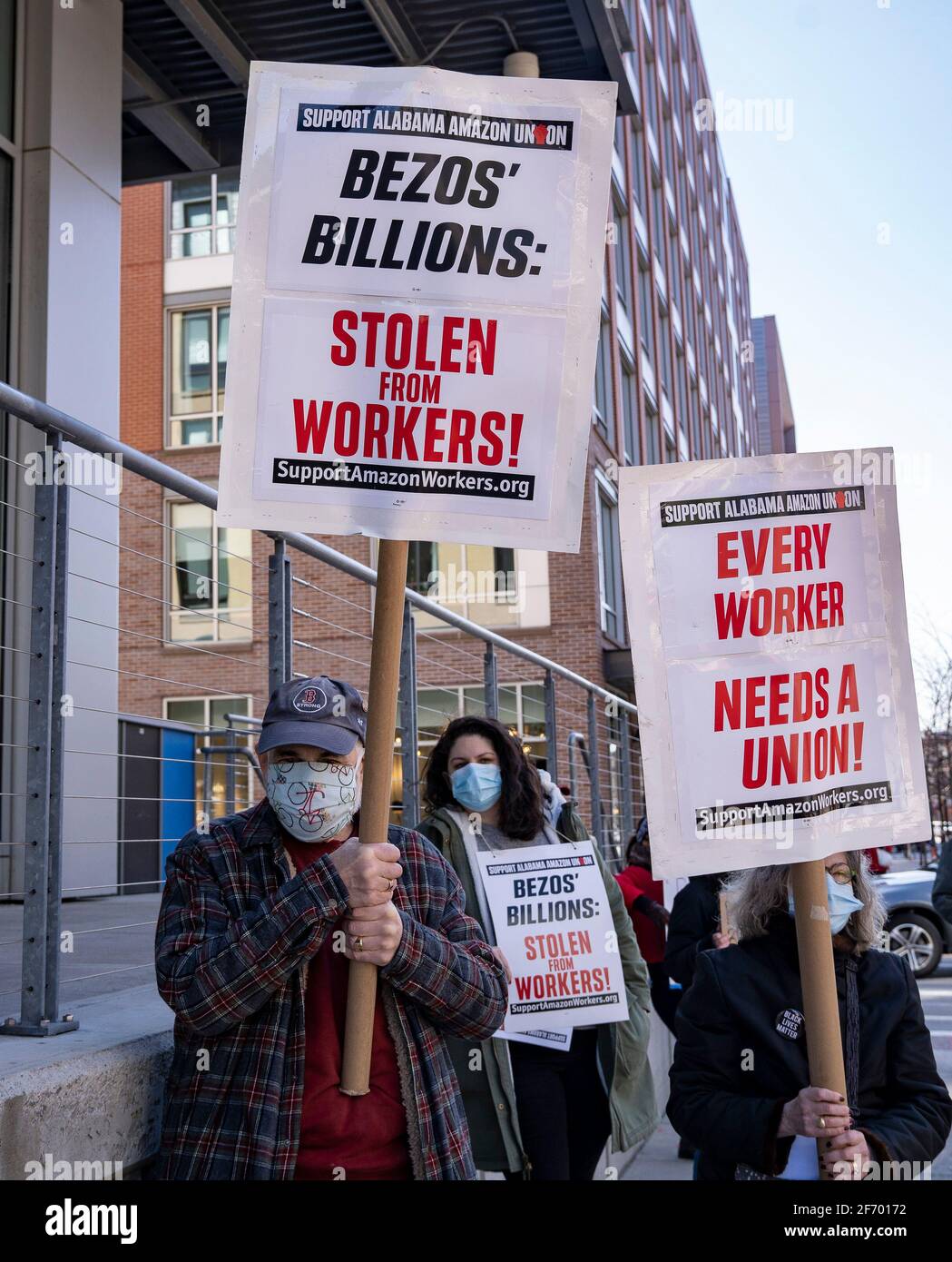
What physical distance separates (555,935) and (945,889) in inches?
74.1

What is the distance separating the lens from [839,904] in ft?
10.4

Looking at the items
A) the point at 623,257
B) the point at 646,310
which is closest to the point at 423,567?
the point at 623,257

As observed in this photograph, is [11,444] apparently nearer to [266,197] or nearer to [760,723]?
[266,197]

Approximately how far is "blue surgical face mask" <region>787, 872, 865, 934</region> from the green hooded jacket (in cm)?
143

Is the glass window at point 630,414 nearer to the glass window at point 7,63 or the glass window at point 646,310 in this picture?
the glass window at point 646,310

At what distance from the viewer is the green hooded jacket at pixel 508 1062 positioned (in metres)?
4.36

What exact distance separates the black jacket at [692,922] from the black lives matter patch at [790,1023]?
301 cm

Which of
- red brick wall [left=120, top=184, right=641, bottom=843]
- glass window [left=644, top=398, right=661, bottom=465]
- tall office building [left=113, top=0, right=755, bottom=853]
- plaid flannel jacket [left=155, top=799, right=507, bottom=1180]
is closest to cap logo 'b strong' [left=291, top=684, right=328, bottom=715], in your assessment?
plaid flannel jacket [left=155, top=799, right=507, bottom=1180]

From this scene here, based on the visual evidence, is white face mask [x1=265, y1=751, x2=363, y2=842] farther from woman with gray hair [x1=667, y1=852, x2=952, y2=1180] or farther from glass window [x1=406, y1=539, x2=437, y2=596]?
glass window [x1=406, y1=539, x2=437, y2=596]

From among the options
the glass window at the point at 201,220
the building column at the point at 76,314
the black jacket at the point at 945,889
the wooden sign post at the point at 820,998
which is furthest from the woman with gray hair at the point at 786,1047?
the glass window at the point at 201,220
